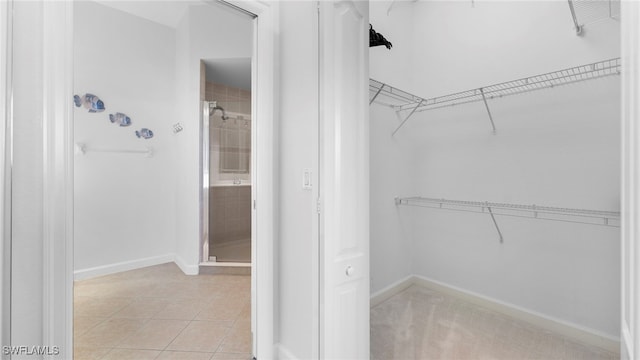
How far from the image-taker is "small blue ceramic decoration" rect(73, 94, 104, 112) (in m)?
1.20

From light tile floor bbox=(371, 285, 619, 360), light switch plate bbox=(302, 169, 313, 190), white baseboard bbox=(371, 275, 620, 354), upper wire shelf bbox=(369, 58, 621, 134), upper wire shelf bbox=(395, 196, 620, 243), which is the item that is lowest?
light tile floor bbox=(371, 285, 619, 360)

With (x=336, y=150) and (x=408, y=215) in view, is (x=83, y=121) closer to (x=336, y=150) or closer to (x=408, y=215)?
(x=336, y=150)

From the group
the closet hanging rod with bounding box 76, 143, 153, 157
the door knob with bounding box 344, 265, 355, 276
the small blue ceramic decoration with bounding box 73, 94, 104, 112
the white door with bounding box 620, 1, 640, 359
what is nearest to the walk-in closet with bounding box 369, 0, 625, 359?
the door knob with bounding box 344, 265, 355, 276

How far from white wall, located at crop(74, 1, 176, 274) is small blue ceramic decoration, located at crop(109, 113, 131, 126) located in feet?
0.06

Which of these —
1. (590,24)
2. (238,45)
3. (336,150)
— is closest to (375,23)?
(238,45)

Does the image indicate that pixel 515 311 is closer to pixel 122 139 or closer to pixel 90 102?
pixel 122 139

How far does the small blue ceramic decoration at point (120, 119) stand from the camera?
4.58ft

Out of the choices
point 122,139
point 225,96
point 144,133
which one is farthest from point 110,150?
point 225,96

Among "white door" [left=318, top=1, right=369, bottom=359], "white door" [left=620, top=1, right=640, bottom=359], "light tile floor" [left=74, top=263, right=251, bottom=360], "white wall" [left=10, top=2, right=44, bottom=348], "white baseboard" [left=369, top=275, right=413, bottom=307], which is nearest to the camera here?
"white door" [left=620, top=1, right=640, bottom=359]

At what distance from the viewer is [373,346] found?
5.56 ft

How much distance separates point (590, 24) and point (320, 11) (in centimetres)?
167

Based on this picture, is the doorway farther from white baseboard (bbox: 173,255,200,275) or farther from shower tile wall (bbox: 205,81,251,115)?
shower tile wall (bbox: 205,81,251,115)

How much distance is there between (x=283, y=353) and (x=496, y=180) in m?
1.84

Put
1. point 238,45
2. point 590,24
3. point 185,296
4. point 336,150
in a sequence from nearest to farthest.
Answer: point 336,150 → point 590,24 → point 185,296 → point 238,45
